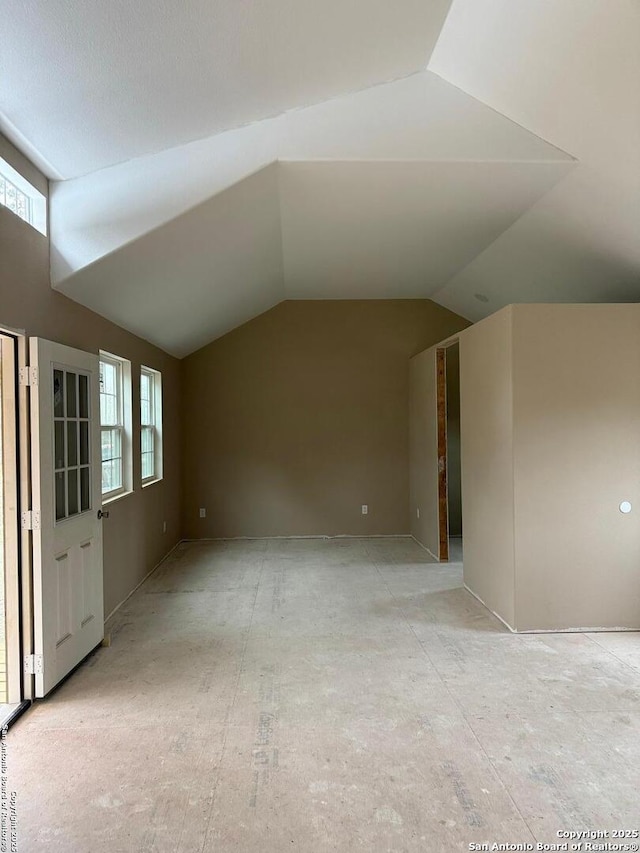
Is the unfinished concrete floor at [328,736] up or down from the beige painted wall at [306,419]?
down

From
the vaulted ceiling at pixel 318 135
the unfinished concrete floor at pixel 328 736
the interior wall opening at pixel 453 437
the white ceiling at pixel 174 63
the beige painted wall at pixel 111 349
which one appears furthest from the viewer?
the interior wall opening at pixel 453 437

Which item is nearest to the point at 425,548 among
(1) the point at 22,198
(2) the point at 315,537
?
(2) the point at 315,537

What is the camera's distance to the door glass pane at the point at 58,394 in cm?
325

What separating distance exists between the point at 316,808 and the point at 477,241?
4.45m

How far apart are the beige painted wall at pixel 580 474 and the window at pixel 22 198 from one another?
10.2 ft

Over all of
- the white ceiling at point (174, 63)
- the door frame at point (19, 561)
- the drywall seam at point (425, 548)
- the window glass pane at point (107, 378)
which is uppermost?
the white ceiling at point (174, 63)

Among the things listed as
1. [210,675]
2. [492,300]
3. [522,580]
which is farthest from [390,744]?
[492,300]

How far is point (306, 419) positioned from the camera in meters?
7.35

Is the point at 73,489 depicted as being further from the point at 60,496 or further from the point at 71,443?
the point at 71,443

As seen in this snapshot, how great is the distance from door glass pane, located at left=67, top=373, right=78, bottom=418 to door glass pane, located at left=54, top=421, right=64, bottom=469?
132mm

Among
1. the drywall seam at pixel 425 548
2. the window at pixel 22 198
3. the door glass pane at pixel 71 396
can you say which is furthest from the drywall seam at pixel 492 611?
the window at pixel 22 198

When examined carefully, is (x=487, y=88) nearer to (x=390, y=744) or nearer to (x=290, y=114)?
(x=290, y=114)

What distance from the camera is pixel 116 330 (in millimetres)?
4629

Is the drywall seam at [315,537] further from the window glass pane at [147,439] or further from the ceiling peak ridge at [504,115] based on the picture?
the ceiling peak ridge at [504,115]
